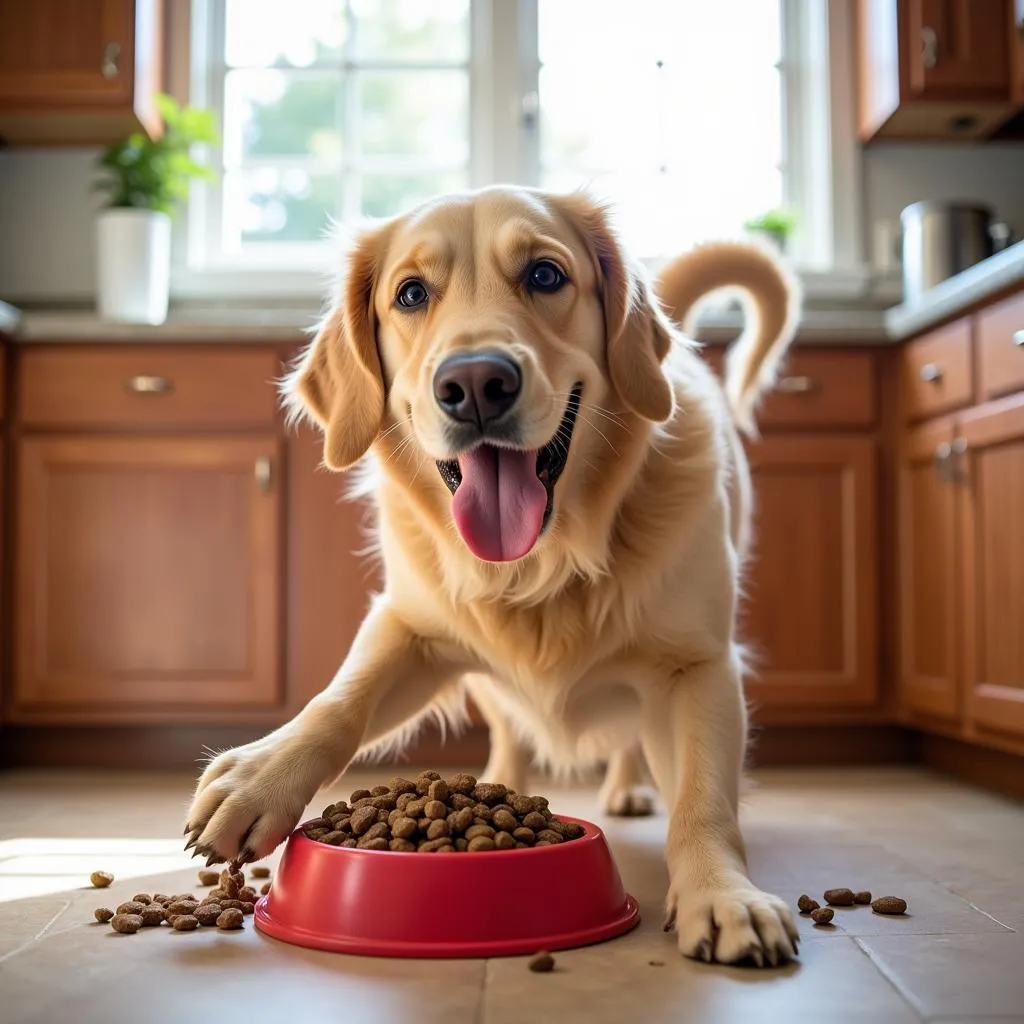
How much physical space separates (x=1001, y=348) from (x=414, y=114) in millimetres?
2338

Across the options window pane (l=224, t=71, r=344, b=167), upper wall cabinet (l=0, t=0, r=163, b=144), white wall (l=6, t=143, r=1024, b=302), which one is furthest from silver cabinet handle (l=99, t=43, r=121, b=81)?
window pane (l=224, t=71, r=344, b=167)

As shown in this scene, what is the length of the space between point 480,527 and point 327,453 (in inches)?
14.6

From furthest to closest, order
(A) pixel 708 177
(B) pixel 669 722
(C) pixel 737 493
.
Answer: (A) pixel 708 177, (C) pixel 737 493, (B) pixel 669 722

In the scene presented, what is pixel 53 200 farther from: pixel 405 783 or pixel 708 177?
pixel 405 783

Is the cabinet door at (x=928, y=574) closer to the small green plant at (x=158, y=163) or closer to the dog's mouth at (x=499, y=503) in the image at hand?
the dog's mouth at (x=499, y=503)

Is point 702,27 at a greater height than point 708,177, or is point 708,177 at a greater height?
point 702,27

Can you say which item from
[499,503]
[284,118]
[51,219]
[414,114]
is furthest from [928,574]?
[51,219]

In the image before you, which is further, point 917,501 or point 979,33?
point 979,33

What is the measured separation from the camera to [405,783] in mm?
1695

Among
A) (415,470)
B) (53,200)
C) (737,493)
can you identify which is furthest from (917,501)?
(53,200)

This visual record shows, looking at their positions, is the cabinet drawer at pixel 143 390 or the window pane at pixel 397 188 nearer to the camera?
the cabinet drawer at pixel 143 390

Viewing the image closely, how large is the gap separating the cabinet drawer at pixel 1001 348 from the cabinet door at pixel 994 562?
4 cm

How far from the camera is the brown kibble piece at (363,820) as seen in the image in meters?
1.60

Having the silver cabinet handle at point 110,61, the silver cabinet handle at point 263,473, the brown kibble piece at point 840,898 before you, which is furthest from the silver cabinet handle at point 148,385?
the brown kibble piece at point 840,898
